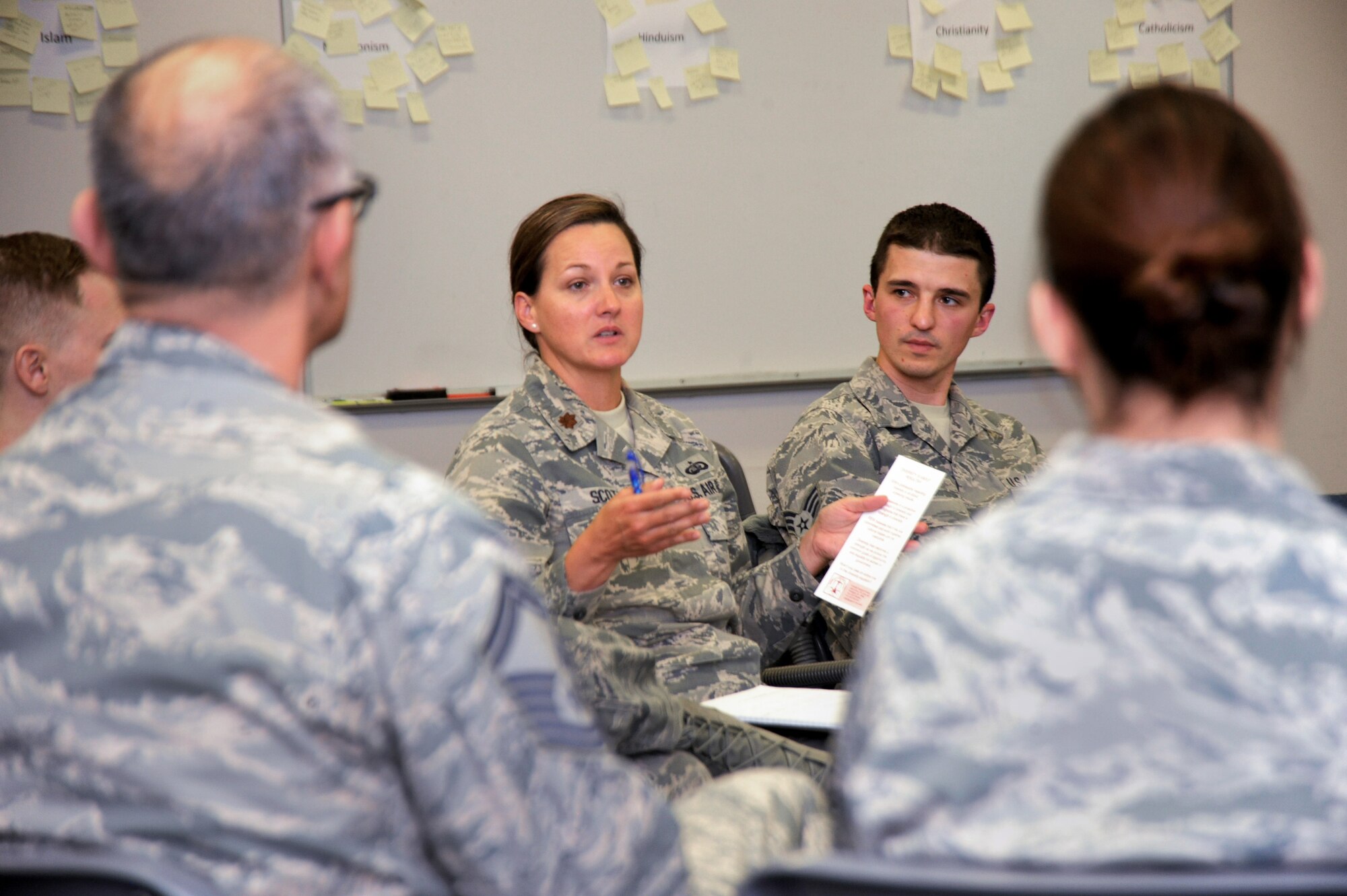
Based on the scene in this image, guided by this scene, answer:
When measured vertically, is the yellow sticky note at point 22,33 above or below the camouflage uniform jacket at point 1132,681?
above

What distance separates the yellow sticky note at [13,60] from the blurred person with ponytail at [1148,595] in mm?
3202

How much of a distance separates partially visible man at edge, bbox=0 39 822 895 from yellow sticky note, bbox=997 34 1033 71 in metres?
3.27

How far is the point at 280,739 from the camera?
0.86 meters

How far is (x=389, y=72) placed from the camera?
3.42m

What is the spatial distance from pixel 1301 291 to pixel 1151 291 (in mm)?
159

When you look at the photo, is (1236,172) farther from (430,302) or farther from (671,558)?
(430,302)

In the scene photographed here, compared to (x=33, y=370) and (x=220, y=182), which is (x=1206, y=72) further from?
(x=220, y=182)

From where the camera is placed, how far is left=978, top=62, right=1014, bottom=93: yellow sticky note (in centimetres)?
383

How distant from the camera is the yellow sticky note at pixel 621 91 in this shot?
3.56 m

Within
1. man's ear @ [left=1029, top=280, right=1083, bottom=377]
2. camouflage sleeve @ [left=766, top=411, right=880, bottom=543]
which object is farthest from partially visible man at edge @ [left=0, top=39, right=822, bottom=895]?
camouflage sleeve @ [left=766, top=411, right=880, bottom=543]

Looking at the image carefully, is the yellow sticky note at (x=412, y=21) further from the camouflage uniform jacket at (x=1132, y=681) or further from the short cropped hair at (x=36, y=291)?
the camouflage uniform jacket at (x=1132, y=681)

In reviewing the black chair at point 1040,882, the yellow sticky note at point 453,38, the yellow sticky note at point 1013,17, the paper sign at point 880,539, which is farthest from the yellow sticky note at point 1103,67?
the black chair at point 1040,882

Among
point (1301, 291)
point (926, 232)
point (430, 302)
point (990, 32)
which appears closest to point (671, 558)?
point (926, 232)

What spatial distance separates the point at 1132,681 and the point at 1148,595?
56 millimetres
